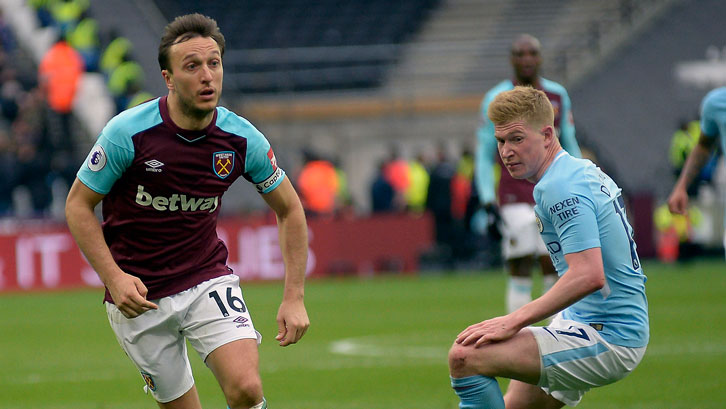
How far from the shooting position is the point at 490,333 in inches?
202

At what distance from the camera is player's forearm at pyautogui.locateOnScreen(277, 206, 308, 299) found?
5.88 m

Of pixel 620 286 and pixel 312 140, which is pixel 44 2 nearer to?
pixel 312 140

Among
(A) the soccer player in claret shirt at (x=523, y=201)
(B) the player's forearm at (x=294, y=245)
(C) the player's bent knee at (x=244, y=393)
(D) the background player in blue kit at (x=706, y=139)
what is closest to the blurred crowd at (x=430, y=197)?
(A) the soccer player in claret shirt at (x=523, y=201)

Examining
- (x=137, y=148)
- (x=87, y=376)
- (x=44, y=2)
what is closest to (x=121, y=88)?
(x=44, y=2)

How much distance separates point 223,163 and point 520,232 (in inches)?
170

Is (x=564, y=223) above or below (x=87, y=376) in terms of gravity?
above

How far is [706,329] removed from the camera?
1248cm

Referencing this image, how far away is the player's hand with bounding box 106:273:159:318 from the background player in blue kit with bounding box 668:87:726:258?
12.4ft

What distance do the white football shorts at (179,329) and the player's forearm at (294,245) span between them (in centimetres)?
29

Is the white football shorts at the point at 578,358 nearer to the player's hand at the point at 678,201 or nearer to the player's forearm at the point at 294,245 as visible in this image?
the player's forearm at the point at 294,245

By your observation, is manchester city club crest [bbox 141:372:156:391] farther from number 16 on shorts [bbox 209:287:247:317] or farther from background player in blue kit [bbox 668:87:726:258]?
background player in blue kit [bbox 668:87:726:258]

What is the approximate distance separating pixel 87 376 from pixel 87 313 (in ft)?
20.2

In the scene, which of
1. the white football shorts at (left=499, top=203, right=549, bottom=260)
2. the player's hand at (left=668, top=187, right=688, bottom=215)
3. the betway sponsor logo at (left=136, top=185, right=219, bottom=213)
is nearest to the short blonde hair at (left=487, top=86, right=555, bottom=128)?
the betway sponsor logo at (left=136, top=185, right=219, bottom=213)

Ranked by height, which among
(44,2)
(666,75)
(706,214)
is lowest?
(706,214)
